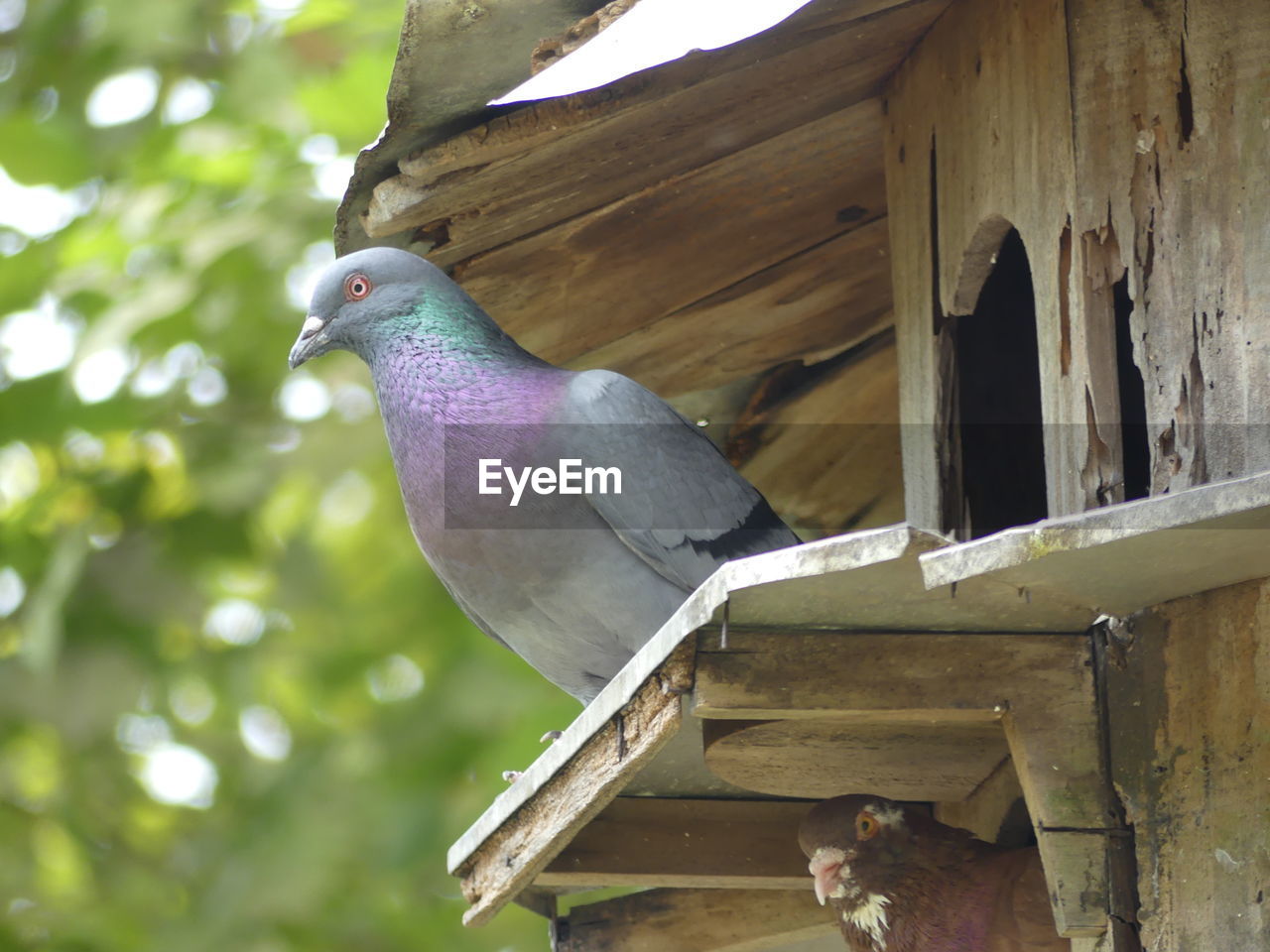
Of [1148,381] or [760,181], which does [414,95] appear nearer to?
[760,181]

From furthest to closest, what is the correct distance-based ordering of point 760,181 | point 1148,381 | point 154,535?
point 154,535
point 760,181
point 1148,381

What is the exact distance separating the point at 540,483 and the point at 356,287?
650mm

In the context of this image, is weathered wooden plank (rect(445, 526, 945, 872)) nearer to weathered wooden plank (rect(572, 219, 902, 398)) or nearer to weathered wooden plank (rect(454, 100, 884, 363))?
weathered wooden plank (rect(454, 100, 884, 363))

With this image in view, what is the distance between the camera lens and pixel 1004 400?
168 inches

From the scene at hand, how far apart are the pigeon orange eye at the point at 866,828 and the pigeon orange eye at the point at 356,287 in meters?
1.51

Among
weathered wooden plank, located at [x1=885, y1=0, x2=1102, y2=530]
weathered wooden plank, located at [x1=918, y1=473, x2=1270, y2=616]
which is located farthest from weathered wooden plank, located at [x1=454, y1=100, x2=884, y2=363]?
weathered wooden plank, located at [x1=918, y1=473, x2=1270, y2=616]

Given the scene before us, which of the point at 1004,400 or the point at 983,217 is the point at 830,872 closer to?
the point at 983,217

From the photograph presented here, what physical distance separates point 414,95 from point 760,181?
0.99 metres

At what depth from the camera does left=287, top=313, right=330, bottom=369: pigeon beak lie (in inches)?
144

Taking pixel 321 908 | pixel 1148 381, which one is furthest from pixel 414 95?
pixel 321 908

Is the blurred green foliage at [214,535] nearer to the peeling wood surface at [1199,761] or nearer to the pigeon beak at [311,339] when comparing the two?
the pigeon beak at [311,339]

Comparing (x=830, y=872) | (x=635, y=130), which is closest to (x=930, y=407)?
(x=635, y=130)

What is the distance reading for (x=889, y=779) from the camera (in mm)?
3086

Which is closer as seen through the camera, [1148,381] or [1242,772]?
[1242,772]
